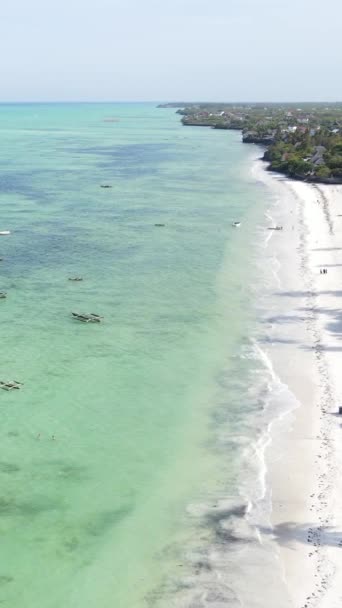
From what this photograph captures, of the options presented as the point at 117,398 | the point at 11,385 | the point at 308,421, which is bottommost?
the point at 117,398

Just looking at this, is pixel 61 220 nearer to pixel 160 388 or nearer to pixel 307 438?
pixel 160 388

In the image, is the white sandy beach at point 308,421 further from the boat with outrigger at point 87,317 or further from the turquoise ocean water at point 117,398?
the boat with outrigger at point 87,317

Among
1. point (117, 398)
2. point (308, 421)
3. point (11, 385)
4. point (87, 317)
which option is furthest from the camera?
point (87, 317)

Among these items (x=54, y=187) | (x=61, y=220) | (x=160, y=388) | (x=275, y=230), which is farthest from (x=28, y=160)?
(x=160, y=388)

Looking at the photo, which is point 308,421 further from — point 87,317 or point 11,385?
point 87,317

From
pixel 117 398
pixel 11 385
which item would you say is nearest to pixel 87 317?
pixel 11 385

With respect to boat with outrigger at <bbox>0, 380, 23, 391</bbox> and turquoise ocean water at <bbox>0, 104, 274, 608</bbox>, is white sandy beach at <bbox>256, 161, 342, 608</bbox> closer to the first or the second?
turquoise ocean water at <bbox>0, 104, 274, 608</bbox>

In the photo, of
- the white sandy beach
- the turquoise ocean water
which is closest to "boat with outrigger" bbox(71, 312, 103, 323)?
the turquoise ocean water
